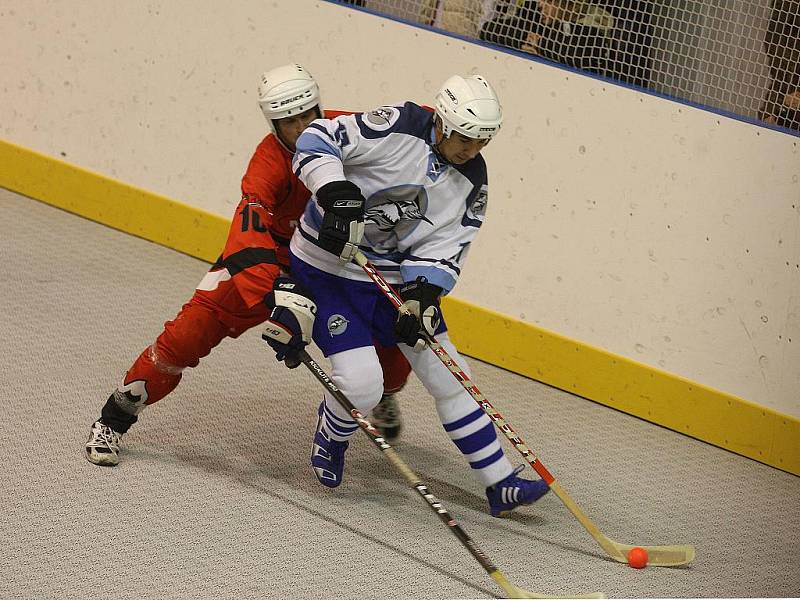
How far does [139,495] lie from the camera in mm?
2738

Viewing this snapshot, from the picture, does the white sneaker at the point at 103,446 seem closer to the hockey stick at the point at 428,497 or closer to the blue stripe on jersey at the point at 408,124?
the hockey stick at the point at 428,497

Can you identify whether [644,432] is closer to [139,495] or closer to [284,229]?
[284,229]

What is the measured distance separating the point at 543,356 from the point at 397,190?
4.43 ft

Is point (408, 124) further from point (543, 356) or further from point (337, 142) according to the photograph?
point (543, 356)

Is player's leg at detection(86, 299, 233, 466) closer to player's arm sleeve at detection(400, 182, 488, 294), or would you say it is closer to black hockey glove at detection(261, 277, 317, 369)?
black hockey glove at detection(261, 277, 317, 369)

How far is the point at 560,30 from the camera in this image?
3717mm

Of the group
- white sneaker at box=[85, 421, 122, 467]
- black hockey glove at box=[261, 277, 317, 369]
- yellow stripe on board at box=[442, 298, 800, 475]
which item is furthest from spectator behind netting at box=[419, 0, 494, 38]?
white sneaker at box=[85, 421, 122, 467]

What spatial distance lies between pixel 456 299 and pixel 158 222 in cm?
132

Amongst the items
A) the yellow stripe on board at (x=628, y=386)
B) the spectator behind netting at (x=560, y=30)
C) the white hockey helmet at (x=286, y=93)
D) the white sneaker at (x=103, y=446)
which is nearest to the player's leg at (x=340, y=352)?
the white hockey helmet at (x=286, y=93)

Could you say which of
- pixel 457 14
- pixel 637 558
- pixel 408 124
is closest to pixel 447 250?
pixel 408 124

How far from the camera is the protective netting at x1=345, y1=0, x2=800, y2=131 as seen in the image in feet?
11.3

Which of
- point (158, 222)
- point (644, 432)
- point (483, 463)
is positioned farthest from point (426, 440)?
point (158, 222)

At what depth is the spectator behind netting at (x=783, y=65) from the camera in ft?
11.1

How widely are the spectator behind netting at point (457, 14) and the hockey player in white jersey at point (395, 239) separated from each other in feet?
4.11
